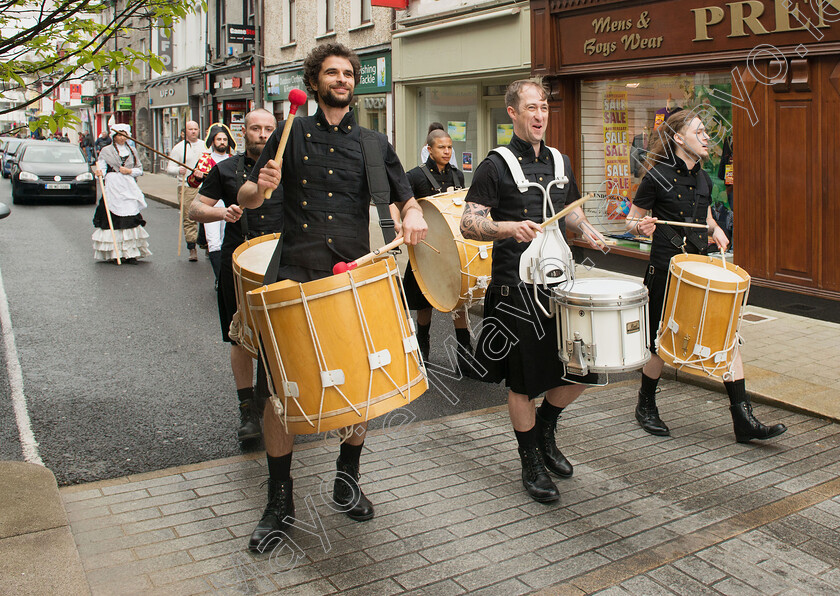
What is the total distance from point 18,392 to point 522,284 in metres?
4.11

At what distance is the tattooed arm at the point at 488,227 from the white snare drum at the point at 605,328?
1.06 ft

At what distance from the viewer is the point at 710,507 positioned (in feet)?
13.9

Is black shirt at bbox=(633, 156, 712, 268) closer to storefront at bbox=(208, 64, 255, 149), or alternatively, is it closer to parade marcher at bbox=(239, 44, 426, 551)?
parade marcher at bbox=(239, 44, 426, 551)

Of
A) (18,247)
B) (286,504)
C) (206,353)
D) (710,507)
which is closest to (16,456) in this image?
(286,504)

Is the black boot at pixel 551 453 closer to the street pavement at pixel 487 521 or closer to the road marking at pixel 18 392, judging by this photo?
the street pavement at pixel 487 521

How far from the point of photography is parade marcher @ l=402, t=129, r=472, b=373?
702cm

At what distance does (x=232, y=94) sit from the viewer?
3030 centimetres

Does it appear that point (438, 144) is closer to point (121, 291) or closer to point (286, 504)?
point (286, 504)

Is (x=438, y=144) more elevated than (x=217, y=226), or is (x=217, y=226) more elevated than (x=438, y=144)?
(x=438, y=144)

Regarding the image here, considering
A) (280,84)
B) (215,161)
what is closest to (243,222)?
(215,161)

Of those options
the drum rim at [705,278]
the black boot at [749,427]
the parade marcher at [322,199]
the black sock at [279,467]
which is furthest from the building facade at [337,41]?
the black sock at [279,467]

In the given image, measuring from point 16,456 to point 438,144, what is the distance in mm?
4001

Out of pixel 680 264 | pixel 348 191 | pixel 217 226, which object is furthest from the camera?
pixel 217 226

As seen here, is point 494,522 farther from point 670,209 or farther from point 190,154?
point 190,154
